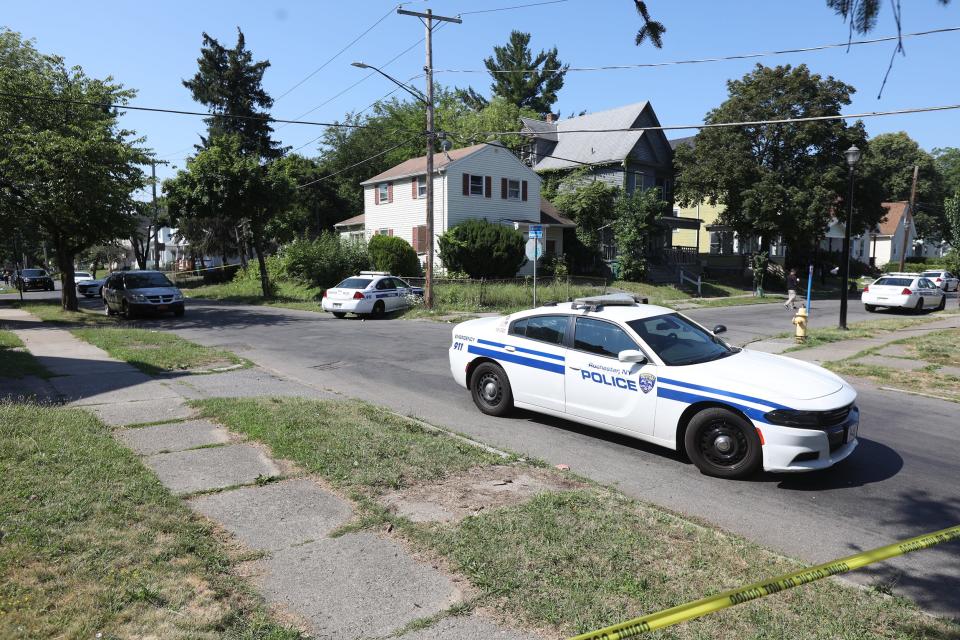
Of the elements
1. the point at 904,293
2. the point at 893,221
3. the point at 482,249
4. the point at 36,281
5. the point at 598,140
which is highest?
the point at 598,140

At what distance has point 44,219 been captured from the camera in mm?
19391

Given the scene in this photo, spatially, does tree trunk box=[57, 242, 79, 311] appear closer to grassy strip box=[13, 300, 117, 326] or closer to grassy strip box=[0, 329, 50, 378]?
grassy strip box=[13, 300, 117, 326]

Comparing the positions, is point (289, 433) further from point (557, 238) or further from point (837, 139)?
point (837, 139)

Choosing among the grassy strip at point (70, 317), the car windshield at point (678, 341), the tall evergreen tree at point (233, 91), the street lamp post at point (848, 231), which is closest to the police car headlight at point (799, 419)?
the car windshield at point (678, 341)

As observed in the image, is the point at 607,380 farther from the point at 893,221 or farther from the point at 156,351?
the point at 893,221

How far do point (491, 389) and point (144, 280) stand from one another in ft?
59.3

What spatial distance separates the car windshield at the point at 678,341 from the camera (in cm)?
646

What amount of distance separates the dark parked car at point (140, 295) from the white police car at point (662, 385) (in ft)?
53.2

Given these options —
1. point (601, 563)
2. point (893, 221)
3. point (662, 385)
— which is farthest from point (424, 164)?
point (893, 221)

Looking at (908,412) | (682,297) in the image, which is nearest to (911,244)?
(682,297)

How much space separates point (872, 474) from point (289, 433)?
5.71 meters

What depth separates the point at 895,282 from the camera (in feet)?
80.1

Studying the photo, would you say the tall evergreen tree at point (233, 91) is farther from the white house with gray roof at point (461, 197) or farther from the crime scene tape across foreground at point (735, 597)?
the crime scene tape across foreground at point (735, 597)

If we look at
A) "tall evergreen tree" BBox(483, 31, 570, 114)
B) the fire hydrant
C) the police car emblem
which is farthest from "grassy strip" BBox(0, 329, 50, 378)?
"tall evergreen tree" BBox(483, 31, 570, 114)
